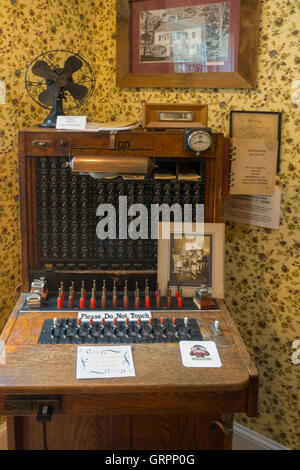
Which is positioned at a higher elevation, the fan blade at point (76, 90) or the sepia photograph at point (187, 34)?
the sepia photograph at point (187, 34)

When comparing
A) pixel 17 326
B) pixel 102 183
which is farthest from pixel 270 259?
pixel 17 326

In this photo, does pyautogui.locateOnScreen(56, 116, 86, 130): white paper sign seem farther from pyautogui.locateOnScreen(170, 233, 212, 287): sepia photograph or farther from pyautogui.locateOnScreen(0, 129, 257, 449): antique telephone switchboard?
pyautogui.locateOnScreen(170, 233, 212, 287): sepia photograph

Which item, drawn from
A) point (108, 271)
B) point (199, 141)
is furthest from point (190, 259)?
point (199, 141)

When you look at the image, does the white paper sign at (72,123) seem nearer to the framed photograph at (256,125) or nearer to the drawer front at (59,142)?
the drawer front at (59,142)

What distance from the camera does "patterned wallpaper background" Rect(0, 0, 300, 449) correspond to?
221 centimetres

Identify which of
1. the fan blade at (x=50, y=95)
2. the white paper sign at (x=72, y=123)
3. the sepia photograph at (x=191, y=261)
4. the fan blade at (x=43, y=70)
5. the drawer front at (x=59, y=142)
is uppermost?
the fan blade at (x=43, y=70)

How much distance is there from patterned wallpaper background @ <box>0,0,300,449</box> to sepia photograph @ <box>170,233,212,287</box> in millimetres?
464

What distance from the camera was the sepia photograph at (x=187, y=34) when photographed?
2287 millimetres

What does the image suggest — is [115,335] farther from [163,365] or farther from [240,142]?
[240,142]

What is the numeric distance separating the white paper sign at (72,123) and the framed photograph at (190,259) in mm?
572

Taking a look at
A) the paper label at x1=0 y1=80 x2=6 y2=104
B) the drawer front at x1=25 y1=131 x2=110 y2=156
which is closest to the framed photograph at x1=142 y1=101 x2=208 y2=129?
the drawer front at x1=25 y1=131 x2=110 y2=156

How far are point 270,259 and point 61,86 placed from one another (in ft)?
4.46

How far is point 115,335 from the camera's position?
172 centimetres

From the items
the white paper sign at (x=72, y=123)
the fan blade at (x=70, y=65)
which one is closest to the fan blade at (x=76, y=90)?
the fan blade at (x=70, y=65)
